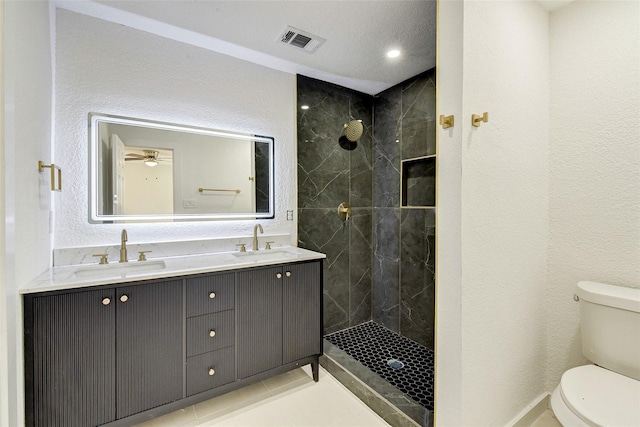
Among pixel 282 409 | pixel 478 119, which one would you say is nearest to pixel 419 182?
pixel 478 119

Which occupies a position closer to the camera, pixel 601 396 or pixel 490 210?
pixel 601 396

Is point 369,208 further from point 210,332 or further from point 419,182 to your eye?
point 210,332

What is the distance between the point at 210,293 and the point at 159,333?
1.01 ft

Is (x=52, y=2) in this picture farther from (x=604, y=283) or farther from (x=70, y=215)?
(x=604, y=283)

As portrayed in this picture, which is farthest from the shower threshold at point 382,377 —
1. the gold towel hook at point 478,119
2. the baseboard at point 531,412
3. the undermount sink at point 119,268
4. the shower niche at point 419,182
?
the gold towel hook at point 478,119

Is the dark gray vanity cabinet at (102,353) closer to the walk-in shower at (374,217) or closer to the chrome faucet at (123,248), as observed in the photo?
the chrome faucet at (123,248)

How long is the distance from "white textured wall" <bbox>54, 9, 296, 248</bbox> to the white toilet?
196cm

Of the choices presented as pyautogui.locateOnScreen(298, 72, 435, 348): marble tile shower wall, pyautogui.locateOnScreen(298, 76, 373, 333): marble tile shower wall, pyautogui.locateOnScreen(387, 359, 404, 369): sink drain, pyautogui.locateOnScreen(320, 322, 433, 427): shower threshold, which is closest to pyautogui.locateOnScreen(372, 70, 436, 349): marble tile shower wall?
pyautogui.locateOnScreen(298, 72, 435, 348): marble tile shower wall

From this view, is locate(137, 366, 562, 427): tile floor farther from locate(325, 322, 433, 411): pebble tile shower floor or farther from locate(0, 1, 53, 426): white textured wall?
locate(0, 1, 53, 426): white textured wall

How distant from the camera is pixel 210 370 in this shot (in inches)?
64.7

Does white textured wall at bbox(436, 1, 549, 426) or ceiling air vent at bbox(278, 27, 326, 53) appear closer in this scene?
white textured wall at bbox(436, 1, 549, 426)

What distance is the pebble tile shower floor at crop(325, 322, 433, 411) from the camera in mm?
1937

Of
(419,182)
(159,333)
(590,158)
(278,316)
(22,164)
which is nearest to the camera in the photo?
(22,164)

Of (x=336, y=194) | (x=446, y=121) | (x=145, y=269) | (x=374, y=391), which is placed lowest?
(x=374, y=391)
